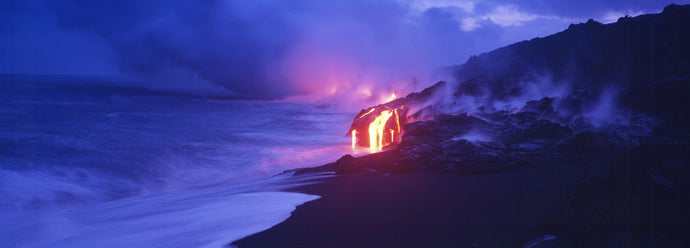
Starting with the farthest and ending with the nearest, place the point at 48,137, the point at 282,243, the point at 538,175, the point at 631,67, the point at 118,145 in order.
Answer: the point at 48,137
the point at 118,145
the point at 631,67
the point at 538,175
the point at 282,243

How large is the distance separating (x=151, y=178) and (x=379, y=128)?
7.08 metres

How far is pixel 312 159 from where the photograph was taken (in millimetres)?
15133

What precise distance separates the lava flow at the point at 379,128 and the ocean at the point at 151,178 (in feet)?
2.47

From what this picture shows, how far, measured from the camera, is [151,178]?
43.1 feet

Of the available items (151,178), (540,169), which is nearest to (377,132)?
(151,178)

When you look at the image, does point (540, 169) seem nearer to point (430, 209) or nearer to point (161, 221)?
point (430, 209)

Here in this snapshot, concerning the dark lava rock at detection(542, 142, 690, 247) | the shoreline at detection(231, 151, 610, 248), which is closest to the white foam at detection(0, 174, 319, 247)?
the shoreline at detection(231, 151, 610, 248)

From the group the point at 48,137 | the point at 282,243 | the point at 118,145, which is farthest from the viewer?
the point at 48,137

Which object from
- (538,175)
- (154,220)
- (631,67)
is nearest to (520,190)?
(538,175)

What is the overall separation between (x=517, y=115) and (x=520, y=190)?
194 inches

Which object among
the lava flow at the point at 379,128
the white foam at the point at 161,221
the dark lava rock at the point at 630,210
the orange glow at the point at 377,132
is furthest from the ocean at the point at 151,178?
the dark lava rock at the point at 630,210

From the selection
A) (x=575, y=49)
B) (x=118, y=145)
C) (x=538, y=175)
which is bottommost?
(x=538, y=175)

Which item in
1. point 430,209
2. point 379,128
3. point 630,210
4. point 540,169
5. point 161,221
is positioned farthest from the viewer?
→ point 379,128

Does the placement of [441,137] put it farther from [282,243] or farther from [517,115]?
[282,243]
